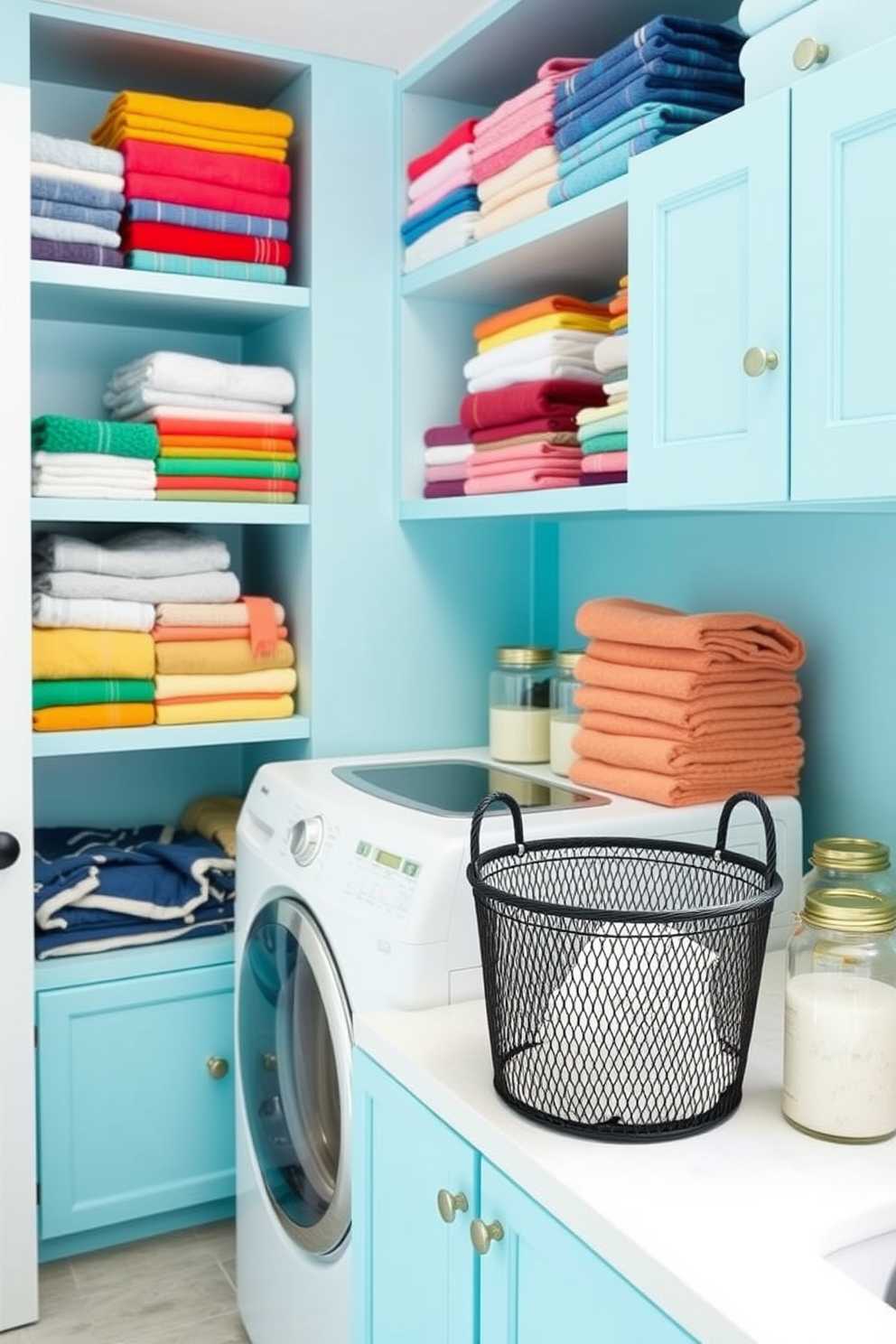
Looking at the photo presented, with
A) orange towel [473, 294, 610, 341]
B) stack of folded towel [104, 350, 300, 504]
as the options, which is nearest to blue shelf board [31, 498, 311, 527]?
stack of folded towel [104, 350, 300, 504]

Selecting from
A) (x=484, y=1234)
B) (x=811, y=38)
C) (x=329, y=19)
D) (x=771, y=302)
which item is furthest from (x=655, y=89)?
(x=484, y=1234)

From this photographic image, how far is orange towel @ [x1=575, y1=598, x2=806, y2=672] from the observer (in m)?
1.91

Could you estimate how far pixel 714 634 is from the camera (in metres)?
1.92

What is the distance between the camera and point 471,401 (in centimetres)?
231

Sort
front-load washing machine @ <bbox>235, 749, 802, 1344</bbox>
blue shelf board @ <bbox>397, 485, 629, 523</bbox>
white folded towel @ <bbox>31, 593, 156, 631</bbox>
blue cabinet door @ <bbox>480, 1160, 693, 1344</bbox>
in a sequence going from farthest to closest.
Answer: white folded towel @ <bbox>31, 593, 156, 631</bbox> → blue shelf board @ <bbox>397, 485, 629, 523</bbox> → front-load washing machine @ <bbox>235, 749, 802, 1344</bbox> → blue cabinet door @ <bbox>480, 1160, 693, 1344</bbox>

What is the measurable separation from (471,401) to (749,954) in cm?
126

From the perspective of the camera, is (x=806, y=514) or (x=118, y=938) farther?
(x=118, y=938)

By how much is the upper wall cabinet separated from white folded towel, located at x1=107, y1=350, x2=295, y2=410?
105cm

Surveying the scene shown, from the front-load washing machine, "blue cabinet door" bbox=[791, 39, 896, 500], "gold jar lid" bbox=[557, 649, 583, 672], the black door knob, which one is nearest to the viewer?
"blue cabinet door" bbox=[791, 39, 896, 500]

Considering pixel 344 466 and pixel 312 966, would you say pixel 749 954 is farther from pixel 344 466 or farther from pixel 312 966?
pixel 344 466

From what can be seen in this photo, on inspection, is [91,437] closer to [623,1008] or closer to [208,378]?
[208,378]

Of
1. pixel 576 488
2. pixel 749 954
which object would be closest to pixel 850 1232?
pixel 749 954

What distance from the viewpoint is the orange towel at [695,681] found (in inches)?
75.6

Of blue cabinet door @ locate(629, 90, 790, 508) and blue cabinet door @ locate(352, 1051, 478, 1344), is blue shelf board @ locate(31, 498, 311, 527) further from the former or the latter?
blue cabinet door @ locate(352, 1051, 478, 1344)
